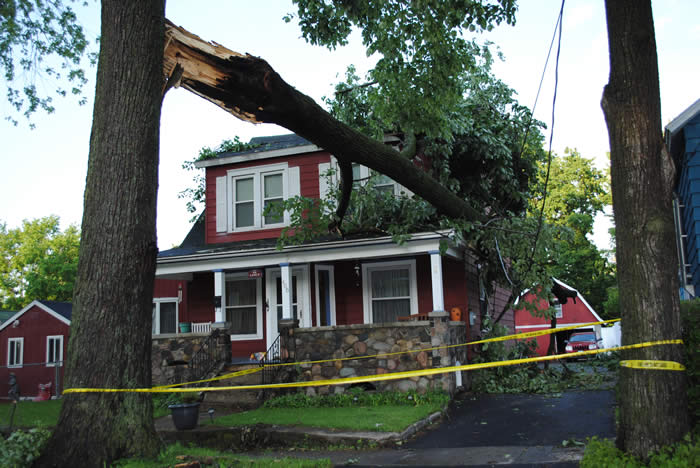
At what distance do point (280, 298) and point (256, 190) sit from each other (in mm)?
3088

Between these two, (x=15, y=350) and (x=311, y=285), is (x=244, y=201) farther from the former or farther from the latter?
(x=15, y=350)

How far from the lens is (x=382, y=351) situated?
12.1 m

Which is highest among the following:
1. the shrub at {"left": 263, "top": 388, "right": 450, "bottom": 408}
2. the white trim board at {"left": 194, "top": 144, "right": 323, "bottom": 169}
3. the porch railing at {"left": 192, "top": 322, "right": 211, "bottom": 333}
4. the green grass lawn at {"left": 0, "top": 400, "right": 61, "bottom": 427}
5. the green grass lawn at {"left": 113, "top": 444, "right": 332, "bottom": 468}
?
the white trim board at {"left": 194, "top": 144, "right": 323, "bottom": 169}

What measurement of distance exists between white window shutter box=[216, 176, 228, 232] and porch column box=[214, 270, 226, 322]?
225cm

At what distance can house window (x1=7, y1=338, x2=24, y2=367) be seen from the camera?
75.8 ft

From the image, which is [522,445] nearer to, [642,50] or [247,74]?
[642,50]

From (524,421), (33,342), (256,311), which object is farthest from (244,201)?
(33,342)

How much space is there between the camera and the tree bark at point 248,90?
6812 mm

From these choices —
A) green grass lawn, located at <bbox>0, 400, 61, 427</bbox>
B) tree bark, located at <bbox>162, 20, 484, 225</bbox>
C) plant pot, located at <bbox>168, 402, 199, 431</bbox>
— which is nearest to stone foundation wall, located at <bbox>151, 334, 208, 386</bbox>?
green grass lawn, located at <bbox>0, 400, 61, 427</bbox>

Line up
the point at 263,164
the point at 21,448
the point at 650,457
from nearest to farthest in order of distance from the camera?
the point at 650,457, the point at 21,448, the point at 263,164

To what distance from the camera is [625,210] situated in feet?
15.3

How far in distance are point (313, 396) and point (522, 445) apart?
5.59 m

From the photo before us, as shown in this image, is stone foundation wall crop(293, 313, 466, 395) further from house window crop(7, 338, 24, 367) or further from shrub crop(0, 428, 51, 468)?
house window crop(7, 338, 24, 367)

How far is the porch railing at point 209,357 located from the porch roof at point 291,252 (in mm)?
1842
